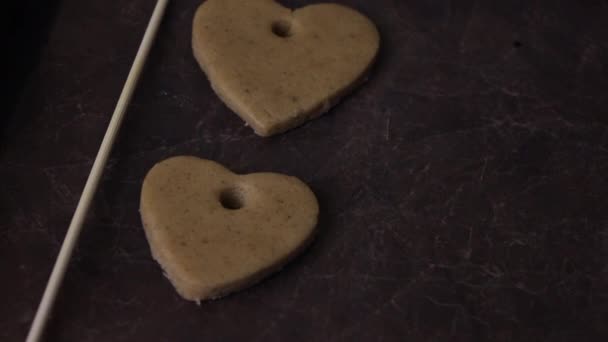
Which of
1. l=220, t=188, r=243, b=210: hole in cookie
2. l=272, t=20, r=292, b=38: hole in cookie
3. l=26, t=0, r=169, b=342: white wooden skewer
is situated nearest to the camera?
l=26, t=0, r=169, b=342: white wooden skewer

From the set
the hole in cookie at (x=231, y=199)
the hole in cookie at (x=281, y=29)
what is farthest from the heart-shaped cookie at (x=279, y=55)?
the hole in cookie at (x=231, y=199)

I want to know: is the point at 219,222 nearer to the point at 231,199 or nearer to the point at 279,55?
the point at 231,199

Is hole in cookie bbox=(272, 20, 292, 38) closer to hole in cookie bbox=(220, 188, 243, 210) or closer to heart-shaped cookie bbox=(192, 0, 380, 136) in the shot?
heart-shaped cookie bbox=(192, 0, 380, 136)

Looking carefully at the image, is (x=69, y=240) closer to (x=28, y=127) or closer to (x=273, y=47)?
(x=28, y=127)

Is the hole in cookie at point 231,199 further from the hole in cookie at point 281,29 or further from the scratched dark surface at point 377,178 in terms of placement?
the hole in cookie at point 281,29

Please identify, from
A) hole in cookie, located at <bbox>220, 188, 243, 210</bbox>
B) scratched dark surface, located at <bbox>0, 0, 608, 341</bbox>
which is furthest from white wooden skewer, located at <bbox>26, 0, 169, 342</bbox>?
hole in cookie, located at <bbox>220, 188, 243, 210</bbox>

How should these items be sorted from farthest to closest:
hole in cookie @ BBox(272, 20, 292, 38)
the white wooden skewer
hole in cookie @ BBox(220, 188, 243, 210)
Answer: hole in cookie @ BBox(272, 20, 292, 38) → hole in cookie @ BBox(220, 188, 243, 210) → the white wooden skewer

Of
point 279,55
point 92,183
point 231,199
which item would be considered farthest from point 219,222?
point 279,55
